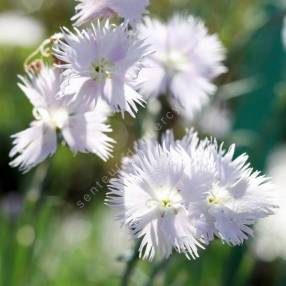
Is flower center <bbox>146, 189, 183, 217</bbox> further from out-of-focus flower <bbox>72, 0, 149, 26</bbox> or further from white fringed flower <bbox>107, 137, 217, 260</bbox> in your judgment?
out-of-focus flower <bbox>72, 0, 149, 26</bbox>

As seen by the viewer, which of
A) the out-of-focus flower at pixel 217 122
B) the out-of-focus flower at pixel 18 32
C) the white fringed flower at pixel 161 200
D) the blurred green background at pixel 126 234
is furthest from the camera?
the out-of-focus flower at pixel 18 32

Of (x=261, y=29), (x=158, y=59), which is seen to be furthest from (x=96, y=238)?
(x=158, y=59)

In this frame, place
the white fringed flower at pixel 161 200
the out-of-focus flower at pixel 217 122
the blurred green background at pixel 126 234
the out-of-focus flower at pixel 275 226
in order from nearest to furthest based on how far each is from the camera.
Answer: the white fringed flower at pixel 161 200 < the blurred green background at pixel 126 234 < the out-of-focus flower at pixel 217 122 < the out-of-focus flower at pixel 275 226

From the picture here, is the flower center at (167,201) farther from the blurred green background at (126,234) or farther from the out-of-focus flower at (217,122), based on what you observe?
the out-of-focus flower at (217,122)

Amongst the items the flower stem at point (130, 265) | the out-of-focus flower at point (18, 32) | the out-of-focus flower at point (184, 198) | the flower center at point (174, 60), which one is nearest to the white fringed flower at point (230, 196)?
the out-of-focus flower at point (184, 198)

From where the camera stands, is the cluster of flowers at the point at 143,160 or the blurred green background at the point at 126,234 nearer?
the cluster of flowers at the point at 143,160

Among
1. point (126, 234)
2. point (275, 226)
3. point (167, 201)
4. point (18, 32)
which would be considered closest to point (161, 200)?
Answer: point (167, 201)

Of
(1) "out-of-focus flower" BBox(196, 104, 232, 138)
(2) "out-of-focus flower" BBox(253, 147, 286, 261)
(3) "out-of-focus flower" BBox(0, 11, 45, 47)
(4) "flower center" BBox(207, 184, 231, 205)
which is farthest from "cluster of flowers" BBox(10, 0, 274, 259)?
(3) "out-of-focus flower" BBox(0, 11, 45, 47)
